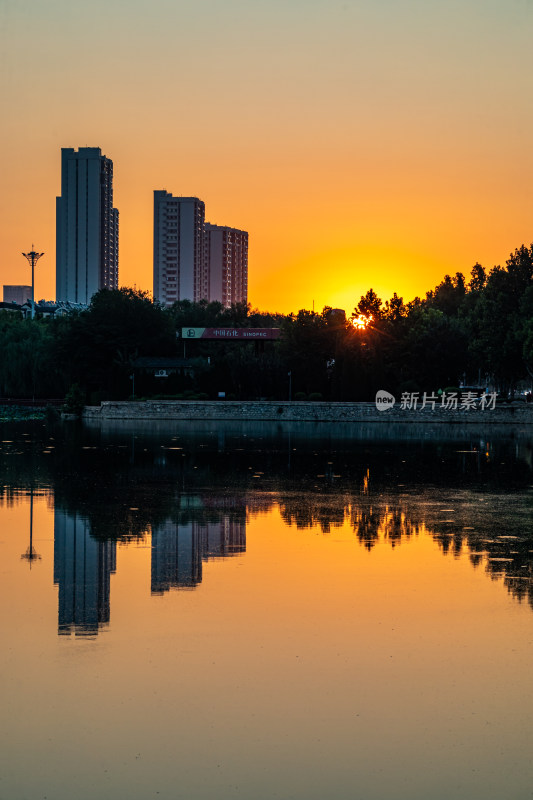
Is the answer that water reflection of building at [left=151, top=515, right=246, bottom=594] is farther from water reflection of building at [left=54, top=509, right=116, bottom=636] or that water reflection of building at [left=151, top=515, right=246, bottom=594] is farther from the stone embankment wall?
the stone embankment wall

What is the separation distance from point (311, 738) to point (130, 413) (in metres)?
58.9

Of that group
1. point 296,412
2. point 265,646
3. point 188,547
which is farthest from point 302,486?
point 296,412

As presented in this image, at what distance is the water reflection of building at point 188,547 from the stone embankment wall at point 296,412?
46665 mm

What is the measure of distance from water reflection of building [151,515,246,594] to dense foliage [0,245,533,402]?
167 feet

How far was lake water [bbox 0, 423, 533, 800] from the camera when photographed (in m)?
6.70

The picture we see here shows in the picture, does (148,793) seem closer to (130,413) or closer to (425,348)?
(130,413)

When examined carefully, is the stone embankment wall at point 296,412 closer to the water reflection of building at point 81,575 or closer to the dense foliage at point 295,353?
the dense foliage at point 295,353

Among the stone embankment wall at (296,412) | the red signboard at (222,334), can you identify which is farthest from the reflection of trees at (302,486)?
the red signboard at (222,334)

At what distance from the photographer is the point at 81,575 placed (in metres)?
12.6

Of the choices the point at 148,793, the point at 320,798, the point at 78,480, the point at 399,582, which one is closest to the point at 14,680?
the point at 148,793

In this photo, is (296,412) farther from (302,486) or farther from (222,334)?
(302,486)

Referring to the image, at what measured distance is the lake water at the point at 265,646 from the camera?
6.70 metres

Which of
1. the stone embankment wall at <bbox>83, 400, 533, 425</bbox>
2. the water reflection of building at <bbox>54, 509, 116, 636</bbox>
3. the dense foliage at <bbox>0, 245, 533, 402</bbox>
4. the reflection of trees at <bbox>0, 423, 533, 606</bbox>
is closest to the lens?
the water reflection of building at <bbox>54, 509, 116, 636</bbox>

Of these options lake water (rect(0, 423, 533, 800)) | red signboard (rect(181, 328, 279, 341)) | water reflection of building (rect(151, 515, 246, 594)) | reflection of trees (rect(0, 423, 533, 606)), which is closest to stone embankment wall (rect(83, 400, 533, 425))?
red signboard (rect(181, 328, 279, 341))
